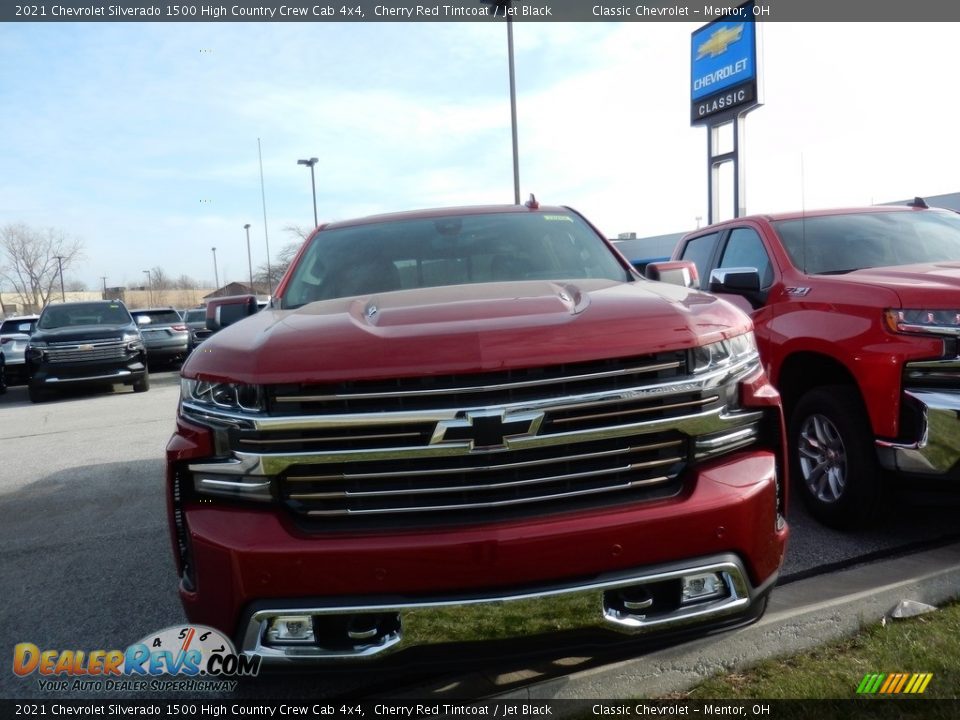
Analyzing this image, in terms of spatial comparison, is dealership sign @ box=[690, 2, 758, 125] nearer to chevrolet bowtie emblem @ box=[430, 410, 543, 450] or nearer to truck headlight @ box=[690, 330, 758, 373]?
truck headlight @ box=[690, 330, 758, 373]

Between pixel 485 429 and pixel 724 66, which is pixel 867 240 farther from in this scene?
pixel 724 66

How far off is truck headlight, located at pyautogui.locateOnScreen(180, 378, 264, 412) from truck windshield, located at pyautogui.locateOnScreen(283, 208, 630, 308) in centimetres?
100

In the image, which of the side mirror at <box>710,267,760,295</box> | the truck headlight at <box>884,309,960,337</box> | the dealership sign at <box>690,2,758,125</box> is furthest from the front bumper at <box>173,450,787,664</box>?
the dealership sign at <box>690,2,758,125</box>

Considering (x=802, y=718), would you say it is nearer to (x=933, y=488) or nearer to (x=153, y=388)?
(x=933, y=488)

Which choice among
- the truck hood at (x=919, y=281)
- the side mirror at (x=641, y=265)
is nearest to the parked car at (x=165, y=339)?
the side mirror at (x=641, y=265)

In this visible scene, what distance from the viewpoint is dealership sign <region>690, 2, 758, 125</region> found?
15891mm

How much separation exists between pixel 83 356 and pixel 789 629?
1373 centimetres

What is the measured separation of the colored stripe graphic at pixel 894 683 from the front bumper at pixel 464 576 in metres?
0.72

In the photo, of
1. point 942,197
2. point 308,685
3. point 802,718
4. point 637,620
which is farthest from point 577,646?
point 942,197

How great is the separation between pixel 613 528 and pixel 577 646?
14.3 inches

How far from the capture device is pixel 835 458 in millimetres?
3992

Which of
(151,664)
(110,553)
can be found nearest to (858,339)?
(151,664)

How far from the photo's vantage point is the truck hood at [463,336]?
6.87 feet

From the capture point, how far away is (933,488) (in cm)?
354
